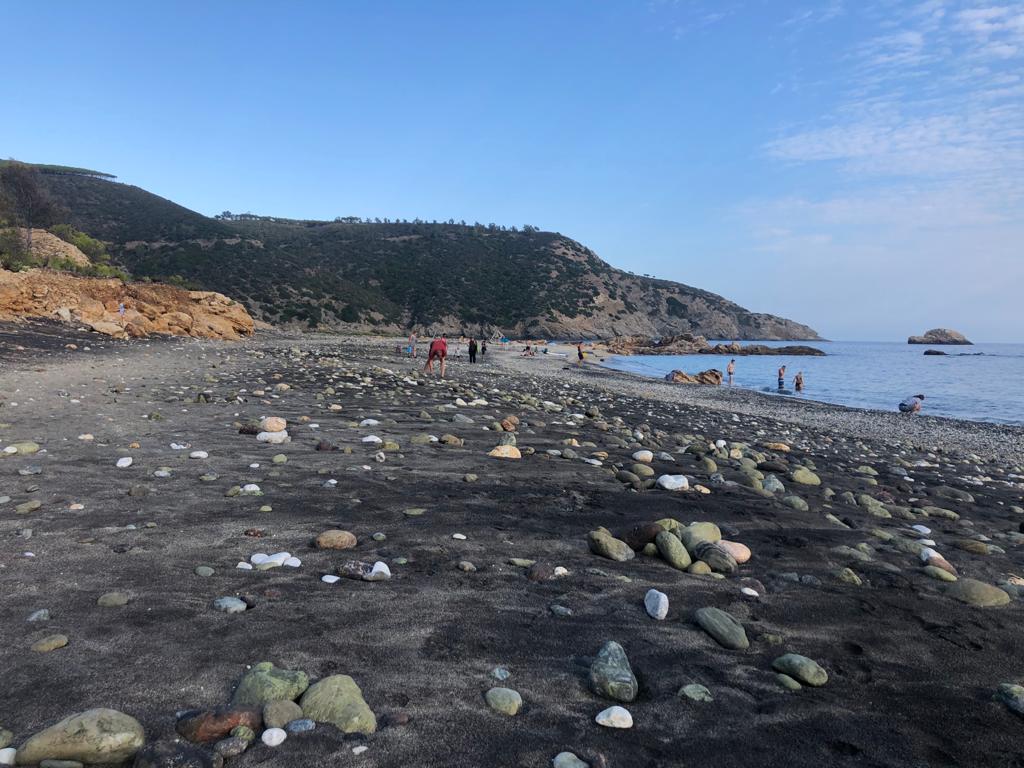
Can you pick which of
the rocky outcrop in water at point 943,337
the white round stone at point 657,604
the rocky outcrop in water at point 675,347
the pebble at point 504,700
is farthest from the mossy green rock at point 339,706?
the rocky outcrop in water at point 943,337

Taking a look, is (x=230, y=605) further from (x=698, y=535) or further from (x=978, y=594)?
(x=978, y=594)

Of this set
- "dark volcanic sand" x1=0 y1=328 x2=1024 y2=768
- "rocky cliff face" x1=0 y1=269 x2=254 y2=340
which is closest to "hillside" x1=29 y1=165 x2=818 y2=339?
"rocky cliff face" x1=0 y1=269 x2=254 y2=340

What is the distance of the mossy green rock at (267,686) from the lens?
221cm

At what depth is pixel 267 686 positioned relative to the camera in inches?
88.7

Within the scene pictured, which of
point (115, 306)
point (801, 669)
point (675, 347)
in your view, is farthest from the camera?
point (675, 347)

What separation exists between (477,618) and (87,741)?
1.75 metres

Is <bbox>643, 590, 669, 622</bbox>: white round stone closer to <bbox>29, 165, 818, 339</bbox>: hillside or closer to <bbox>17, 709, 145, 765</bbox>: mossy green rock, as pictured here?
<bbox>17, 709, 145, 765</bbox>: mossy green rock

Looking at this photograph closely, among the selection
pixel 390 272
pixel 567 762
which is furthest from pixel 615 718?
pixel 390 272

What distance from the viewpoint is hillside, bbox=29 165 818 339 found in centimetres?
7019

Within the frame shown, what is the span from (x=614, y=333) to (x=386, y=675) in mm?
108398

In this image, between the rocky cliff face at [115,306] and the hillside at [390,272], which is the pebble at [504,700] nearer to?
the rocky cliff face at [115,306]

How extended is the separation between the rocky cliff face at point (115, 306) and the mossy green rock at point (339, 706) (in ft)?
90.6

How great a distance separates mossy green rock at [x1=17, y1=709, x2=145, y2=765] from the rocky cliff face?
90.1 feet

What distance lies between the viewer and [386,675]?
2.53 meters
